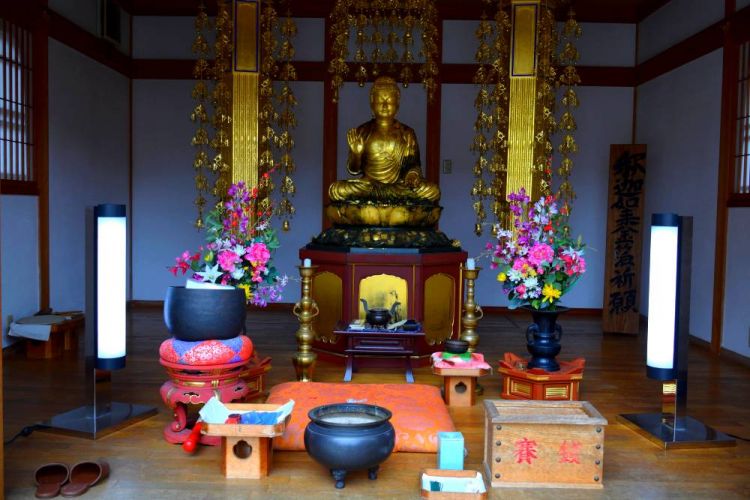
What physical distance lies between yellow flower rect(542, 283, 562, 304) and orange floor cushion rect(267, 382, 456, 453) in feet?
2.33

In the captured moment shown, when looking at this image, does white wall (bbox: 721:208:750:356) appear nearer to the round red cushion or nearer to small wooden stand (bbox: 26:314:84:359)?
the round red cushion

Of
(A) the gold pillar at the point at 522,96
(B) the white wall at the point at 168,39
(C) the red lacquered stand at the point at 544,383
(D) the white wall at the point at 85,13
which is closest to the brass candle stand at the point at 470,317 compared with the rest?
(C) the red lacquered stand at the point at 544,383

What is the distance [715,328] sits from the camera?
470 cm

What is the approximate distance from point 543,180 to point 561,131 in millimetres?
2208

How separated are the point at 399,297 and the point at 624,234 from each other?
2310 millimetres

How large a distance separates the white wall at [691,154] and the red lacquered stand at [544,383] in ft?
6.75

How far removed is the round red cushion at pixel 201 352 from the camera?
2682 millimetres

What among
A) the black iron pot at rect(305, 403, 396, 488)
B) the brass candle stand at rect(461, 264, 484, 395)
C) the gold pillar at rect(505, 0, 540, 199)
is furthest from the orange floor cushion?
the gold pillar at rect(505, 0, 540, 199)

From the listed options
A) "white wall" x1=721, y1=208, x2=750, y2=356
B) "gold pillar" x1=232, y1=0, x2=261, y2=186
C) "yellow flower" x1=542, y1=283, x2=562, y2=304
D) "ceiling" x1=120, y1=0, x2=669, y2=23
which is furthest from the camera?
"ceiling" x1=120, y1=0, x2=669, y2=23

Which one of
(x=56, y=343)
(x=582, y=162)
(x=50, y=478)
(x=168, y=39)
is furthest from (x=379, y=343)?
(x=168, y=39)

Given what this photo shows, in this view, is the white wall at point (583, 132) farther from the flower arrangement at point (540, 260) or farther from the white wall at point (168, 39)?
the flower arrangement at point (540, 260)

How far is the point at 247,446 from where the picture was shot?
7.97 ft

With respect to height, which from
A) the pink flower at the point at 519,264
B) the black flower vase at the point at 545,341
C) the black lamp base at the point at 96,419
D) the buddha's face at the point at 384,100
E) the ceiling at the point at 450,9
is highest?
the ceiling at the point at 450,9

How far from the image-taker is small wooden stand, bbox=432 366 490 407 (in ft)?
10.8
